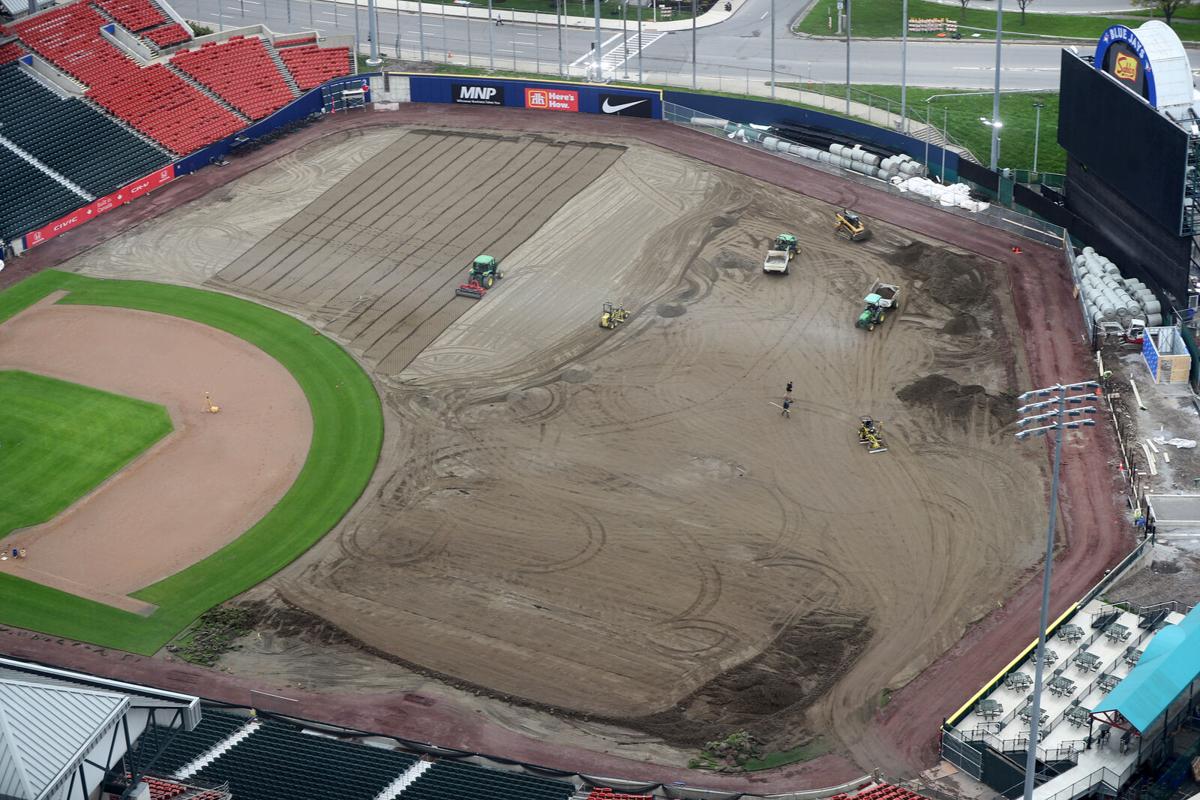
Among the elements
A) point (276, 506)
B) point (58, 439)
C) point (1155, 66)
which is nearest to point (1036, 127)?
point (1155, 66)

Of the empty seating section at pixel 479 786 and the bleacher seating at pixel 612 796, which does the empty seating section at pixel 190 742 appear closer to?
the empty seating section at pixel 479 786

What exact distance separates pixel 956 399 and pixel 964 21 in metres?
58.9

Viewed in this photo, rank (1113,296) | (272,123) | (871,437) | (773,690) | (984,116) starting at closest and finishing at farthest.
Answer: (773,690), (871,437), (1113,296), (984,116), (272,123)

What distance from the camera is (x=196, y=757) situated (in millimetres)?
52781

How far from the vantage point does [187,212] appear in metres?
96.3

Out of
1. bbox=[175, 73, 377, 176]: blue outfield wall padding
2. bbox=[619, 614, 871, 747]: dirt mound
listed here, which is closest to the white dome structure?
bbox=[619, 614, 871, 747]: dirt mound

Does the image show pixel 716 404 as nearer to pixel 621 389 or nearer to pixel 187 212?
pixel 621 389

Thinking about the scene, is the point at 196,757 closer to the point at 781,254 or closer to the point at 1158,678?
the point at 1158,678

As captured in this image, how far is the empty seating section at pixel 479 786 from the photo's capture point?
167 ft

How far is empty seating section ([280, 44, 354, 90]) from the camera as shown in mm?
110750

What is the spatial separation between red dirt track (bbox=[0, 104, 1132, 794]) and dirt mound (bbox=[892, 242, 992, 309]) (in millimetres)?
1643

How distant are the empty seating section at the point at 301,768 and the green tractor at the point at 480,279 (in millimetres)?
35821

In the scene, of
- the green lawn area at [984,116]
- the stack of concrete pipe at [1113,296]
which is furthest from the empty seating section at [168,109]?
the stack of concrete pipe at [1113,296]

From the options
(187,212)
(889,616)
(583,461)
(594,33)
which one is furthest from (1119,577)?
(594,33)
